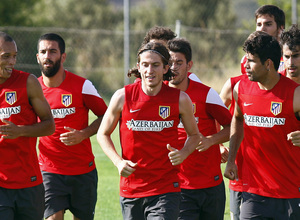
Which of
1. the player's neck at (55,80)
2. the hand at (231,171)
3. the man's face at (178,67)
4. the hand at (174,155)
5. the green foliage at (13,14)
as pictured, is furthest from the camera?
the green foliage at (13,14)

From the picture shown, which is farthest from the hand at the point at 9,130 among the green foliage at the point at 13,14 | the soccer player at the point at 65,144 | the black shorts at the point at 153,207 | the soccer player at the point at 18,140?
the green foliage at the point at 13,14

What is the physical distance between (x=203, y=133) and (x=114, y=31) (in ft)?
62.8

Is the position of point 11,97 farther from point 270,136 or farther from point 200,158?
point 270,136

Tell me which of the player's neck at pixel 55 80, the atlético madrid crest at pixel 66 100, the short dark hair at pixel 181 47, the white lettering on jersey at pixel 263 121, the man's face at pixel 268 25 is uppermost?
the man's face at pixel 268 25

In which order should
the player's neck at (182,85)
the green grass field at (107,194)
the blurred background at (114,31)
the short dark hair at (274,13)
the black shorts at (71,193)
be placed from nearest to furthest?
the player's neck at (182,85), the black shorts at (71,193), the short dark hair at (274,13), the green grass field at (107,194), the blurred background at (114,31)

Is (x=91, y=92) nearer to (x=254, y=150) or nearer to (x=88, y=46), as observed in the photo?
(x=254, y=150)

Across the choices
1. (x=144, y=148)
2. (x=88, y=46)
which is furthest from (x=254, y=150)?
(x=88, y=46)

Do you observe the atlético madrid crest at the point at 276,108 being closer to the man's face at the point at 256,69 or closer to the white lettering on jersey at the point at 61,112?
the man's face at the point at 256,69

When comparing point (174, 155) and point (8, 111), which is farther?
point (8, 111)

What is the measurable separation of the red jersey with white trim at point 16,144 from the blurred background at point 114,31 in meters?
13.4

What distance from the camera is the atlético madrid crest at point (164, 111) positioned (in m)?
5.93

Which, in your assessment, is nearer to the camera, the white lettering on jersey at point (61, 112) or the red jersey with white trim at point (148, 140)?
the red jersey with white trim at point (148, 140)

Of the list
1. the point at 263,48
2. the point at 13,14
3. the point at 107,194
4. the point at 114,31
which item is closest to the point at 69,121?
the point at 263,48

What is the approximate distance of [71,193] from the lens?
7.49m
